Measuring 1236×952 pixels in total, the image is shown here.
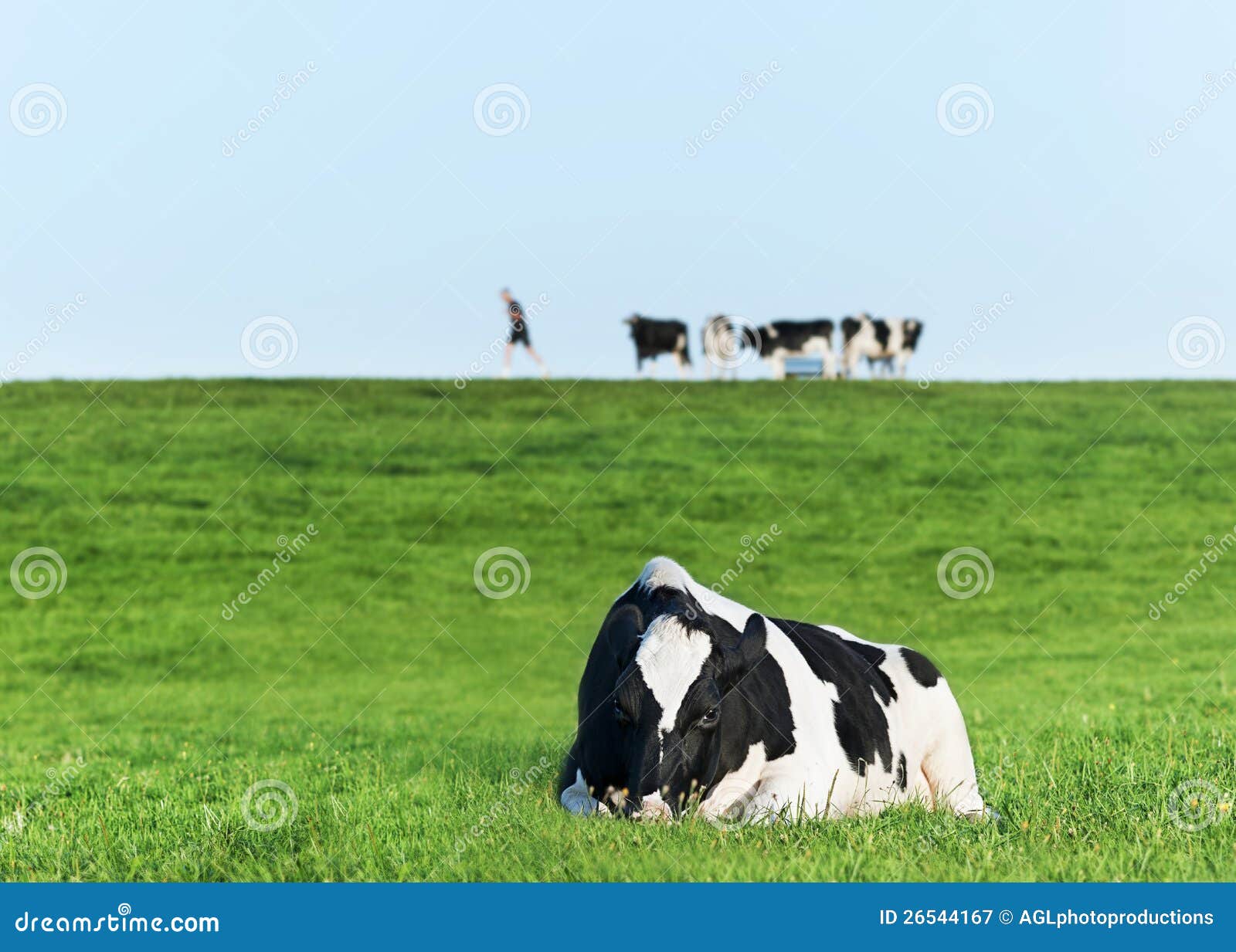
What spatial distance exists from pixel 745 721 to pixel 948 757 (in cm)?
213

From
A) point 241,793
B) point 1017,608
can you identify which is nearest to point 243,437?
point 1017,608

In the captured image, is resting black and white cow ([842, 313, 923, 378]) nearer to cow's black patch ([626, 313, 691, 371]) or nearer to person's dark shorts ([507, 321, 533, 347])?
cow's black patch ([626, 313, 691, 371])

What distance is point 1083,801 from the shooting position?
765 centimetres

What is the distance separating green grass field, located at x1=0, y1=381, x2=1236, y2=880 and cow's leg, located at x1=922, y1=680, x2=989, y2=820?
0.78ft

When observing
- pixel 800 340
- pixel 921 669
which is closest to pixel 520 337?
pixel 800 340

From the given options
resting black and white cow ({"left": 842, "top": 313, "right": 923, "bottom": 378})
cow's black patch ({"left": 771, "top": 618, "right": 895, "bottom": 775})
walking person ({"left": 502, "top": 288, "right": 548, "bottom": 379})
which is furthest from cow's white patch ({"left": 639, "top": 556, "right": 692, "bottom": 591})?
resting black and white cow ({"left": 842, "top": 313, "right": 923, "bottom": 378})

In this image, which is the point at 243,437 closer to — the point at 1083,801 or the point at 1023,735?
the point at 1023,735

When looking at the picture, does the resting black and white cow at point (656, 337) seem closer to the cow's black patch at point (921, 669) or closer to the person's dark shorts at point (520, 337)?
the person's dark shorts at point (520, 337)

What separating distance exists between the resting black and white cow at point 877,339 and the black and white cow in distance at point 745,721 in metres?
39.5

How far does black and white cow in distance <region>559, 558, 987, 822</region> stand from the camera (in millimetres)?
6531

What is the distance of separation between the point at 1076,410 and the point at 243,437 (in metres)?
25.2

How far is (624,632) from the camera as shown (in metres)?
6.95

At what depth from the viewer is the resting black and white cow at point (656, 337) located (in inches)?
1826

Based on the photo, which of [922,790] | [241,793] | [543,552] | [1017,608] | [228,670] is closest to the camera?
[922,790]
